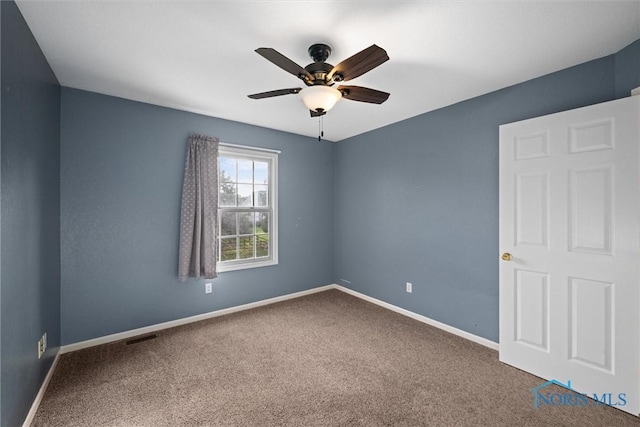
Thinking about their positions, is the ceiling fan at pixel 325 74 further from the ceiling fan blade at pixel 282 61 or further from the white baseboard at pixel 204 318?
the white baseboard at pixel 204 318

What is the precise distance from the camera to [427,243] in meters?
3.25

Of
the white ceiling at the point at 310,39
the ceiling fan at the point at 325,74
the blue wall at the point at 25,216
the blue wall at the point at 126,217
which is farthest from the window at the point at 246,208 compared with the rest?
the ceiling fan at the point at 325,74

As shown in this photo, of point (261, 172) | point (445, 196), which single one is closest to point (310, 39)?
point (445, 196)

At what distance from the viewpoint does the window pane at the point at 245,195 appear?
371 cm

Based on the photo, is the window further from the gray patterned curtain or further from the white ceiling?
the white ceiling

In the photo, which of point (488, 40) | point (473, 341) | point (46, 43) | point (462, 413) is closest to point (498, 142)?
point (488, 40)

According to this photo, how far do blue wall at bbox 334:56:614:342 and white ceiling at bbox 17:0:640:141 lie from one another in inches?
8.9

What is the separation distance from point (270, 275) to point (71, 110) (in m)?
2.83

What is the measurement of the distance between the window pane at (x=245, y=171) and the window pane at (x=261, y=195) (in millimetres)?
152

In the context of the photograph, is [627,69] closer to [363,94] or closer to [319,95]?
[363,94]

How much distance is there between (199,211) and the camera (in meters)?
3.15

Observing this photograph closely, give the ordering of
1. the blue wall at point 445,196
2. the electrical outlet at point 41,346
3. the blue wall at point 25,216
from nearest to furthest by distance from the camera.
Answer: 1. the blue wall at point 25,216
2. the electrical outlet at point 41,346
3. the blue wall at point 445,196

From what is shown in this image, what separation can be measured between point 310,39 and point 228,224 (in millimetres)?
2517

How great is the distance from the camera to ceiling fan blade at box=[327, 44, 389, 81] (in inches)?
58.7
